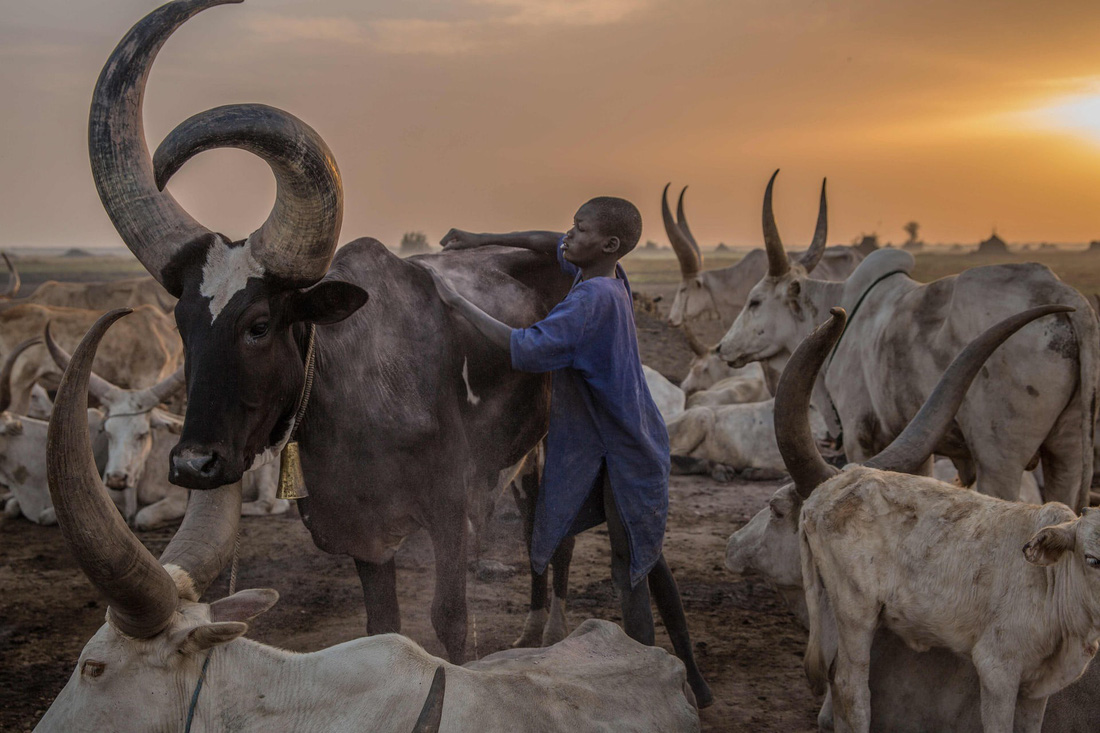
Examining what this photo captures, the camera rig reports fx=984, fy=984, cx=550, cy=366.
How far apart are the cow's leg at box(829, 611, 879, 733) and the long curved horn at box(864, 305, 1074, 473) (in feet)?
2.66

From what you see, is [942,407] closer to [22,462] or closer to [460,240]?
[460,240]

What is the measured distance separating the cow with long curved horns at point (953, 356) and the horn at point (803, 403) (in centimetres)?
143

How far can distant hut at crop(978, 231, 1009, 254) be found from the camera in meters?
36.5

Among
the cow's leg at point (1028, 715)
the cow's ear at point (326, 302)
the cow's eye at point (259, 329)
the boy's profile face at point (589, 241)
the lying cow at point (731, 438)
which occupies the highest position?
the boy's profile face at point (589, 241)

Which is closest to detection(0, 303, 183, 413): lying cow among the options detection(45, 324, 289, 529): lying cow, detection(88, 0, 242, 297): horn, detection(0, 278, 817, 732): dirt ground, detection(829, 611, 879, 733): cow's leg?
detection(45, 324, 289, 529): lying cow

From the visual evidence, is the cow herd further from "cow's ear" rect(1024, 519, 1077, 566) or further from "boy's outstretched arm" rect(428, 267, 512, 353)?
"boy's outstretched arm" rect(428, 267, 512, 353)

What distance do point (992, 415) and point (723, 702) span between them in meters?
2.05

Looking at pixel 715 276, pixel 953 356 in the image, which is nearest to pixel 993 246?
pixel 715 276

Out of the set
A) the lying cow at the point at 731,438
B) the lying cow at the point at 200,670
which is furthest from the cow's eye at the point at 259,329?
the lying cow at the point at 731,438

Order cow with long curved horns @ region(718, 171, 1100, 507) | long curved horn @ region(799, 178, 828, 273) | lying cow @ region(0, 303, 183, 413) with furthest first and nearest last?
lying cow @ region(0, 303, 183, 413) → long curved horn @ region(799, 178, 828, 273) → cow with long curved horns @ region(718, 171, 1100, 507)

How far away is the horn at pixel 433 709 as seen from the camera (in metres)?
2.27

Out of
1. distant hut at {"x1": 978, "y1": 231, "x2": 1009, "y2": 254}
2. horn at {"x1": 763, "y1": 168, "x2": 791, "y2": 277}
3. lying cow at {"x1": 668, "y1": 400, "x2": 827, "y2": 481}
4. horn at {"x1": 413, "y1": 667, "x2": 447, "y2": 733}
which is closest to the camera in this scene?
horn at {"x1": 413, "y1": 667, "x2": 447, "y2": 733}

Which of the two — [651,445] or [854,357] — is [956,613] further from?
[854,357]

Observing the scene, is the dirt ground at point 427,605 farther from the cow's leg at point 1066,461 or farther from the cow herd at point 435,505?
the cow's leg at point 1066,461
